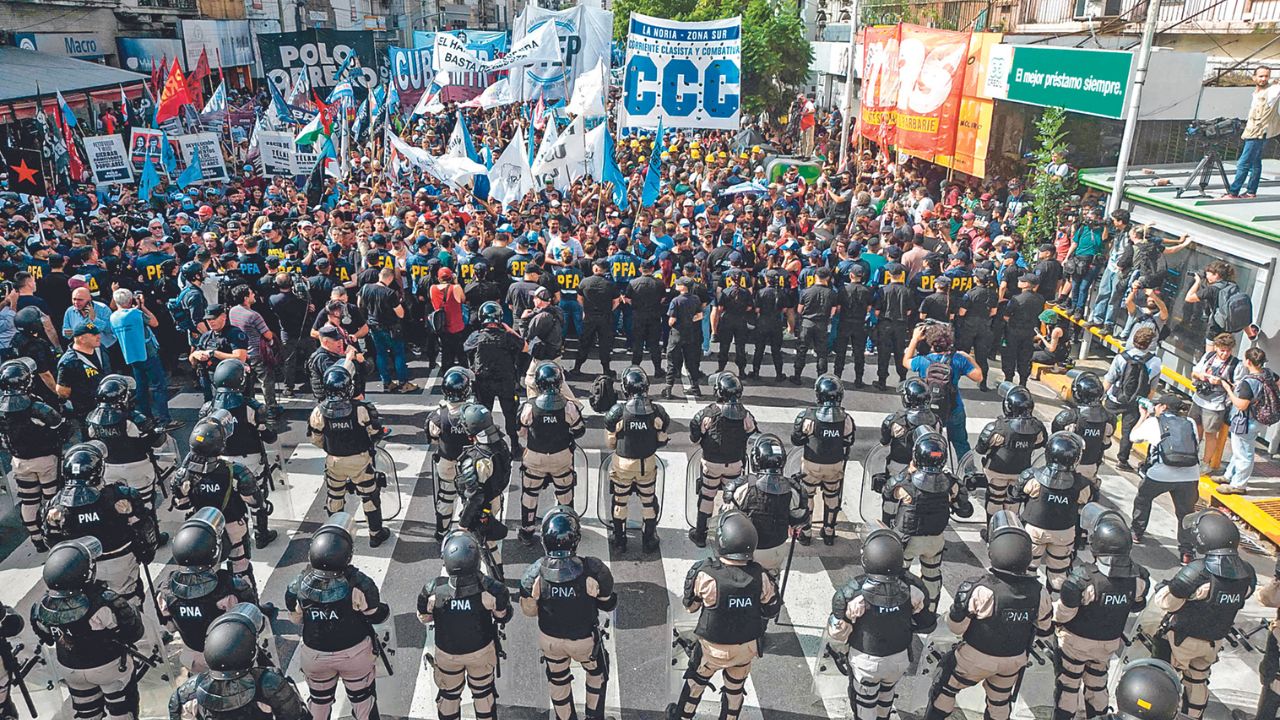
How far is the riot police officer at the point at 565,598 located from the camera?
580 cm

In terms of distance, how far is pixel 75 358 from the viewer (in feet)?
31.6

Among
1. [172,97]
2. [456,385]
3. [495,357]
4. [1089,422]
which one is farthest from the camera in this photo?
[172,97]

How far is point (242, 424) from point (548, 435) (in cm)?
283

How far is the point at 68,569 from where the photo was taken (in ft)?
18.2

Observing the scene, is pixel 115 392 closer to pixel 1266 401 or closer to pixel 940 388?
pixel 940 388

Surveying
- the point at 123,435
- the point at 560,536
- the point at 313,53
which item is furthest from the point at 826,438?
the point at 313,53

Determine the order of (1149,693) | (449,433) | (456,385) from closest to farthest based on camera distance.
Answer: (1149,693), (456,385), (449,433)

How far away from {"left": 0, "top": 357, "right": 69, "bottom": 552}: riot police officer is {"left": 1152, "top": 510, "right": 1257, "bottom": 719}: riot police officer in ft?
30.3

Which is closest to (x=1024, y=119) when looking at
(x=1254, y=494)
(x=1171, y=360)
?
(x=1171, y=360)

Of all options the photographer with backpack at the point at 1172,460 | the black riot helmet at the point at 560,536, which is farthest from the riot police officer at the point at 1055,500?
the black riot helmet at the point at 560,536

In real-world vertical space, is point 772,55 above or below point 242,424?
above

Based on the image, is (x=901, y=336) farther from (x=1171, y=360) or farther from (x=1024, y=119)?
(x=1024, y=119)

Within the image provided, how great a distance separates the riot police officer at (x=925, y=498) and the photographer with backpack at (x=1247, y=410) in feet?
13.1

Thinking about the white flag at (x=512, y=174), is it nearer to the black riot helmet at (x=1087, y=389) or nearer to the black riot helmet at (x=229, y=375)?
the black riot helmet at (x=229, y=375)
